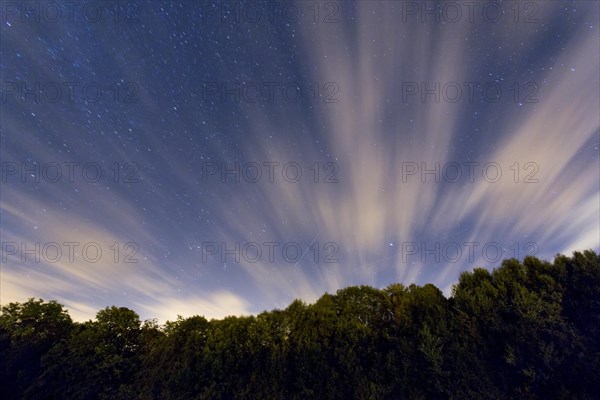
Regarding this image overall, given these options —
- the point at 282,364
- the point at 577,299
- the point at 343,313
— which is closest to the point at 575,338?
the point at 577,299

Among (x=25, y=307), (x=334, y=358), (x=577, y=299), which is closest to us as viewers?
(x=577, y=299)

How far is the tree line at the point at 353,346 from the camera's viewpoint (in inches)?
920

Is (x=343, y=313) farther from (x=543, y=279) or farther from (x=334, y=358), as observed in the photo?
(x=543, y=279)

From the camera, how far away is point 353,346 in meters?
28.2

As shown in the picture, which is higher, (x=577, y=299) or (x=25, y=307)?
(x=25, y=307)

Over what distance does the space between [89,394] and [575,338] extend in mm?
46363

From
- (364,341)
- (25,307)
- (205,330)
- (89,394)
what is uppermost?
(25,307)

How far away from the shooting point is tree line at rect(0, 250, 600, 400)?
2336 centimetres

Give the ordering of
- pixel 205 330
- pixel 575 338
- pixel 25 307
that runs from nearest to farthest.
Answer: pixel 575 338, pixel 205 330, pixel 25 307

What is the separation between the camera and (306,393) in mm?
27078

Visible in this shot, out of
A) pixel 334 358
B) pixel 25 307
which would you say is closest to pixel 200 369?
pixel 334 358

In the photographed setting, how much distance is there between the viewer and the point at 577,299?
79.4ft

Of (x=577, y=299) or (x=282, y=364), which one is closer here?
(x=577, y=299)

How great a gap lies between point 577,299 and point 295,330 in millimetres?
25337
